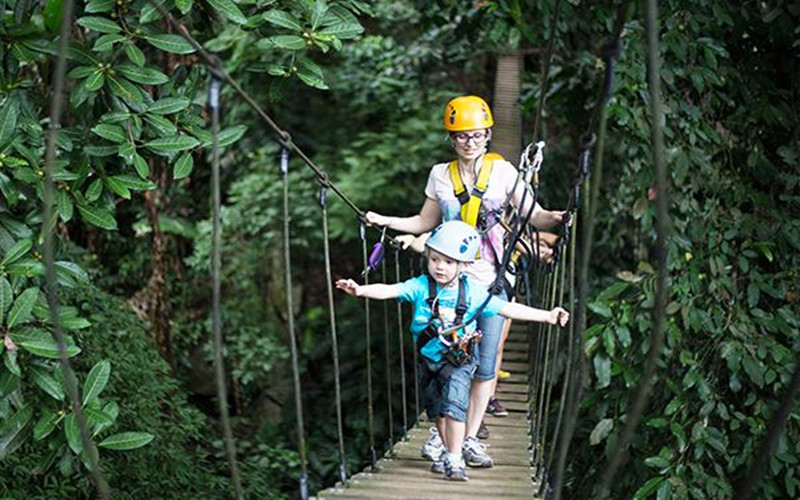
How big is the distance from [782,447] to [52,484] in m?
2.15

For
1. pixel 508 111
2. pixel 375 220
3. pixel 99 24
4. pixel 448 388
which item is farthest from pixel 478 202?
pixel 508 111

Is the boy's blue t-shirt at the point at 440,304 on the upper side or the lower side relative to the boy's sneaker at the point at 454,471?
upper

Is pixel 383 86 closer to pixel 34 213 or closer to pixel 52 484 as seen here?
pixel 52 484

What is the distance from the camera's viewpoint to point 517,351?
3.98 metres

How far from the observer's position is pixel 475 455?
2486mm

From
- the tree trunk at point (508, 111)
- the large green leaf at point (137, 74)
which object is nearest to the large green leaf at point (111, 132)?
the large green leaf at point (137, 74)

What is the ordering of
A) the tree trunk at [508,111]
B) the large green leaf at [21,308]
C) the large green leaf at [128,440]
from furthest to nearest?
the tree trunk at [508,111] < the large green leaf at [128,440] < the large green leaf at [21,308]

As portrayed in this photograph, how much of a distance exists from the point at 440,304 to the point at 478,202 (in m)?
0.40

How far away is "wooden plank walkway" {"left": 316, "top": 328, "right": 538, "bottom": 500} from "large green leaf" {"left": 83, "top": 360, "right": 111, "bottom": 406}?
0.56 m

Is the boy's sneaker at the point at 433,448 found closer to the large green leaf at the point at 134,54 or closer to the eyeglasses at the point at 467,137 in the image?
the eyeglasses at the point at 467,137

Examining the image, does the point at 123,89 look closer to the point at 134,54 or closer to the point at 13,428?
the point at 134,54

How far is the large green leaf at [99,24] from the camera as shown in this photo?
Result: 7.17 feet

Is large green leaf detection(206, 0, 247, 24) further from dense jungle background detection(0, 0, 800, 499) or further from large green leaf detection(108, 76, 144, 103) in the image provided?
large green leaf detection(108, 76, 144, 103)

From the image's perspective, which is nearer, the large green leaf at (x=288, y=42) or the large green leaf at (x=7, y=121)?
the large green leaf at (x=7, y=121)
